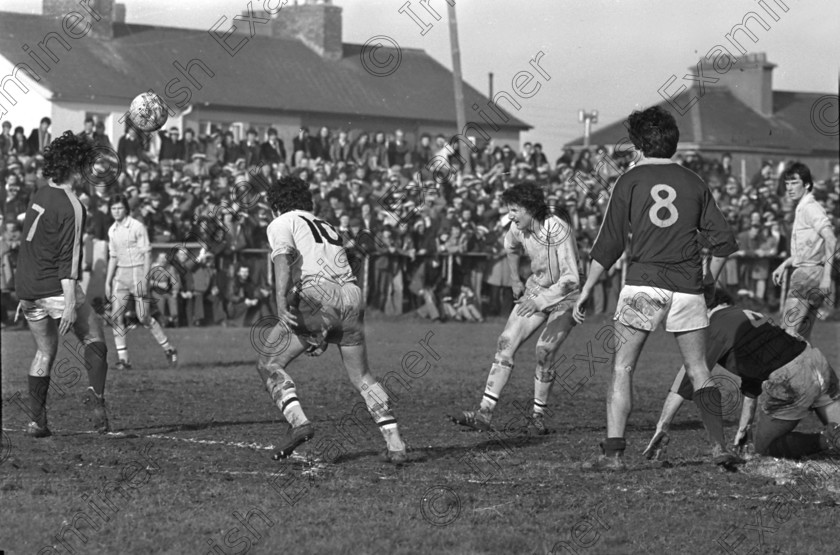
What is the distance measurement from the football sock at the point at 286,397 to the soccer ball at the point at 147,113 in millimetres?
8116

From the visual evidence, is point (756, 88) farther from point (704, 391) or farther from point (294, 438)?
point (294, 438)

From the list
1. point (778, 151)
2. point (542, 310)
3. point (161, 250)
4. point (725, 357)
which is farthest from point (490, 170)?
point (778, 151)

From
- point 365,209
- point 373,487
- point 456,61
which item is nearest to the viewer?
point 373,487

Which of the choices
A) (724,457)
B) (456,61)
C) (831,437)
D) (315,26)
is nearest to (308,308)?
(724,457)

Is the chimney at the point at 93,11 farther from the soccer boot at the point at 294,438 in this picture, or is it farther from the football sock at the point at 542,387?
the soccer boot at the point at 294,438

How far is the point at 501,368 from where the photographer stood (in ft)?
32.4

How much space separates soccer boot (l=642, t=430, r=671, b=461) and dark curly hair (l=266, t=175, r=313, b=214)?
274cm

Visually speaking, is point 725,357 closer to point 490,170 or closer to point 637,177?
point 637,177

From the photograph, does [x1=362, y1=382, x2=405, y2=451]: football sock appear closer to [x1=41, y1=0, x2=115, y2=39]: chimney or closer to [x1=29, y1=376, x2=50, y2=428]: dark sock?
[x1=29, y1=376, x2=50, y2=428]: dark sock

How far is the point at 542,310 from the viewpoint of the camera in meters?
10.1

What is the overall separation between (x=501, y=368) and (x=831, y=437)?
103 inches

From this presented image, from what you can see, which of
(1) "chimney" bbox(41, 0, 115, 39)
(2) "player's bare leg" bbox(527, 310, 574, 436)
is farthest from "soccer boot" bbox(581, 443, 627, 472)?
(1) "chimney" bbox(41, 0, 115, 39)

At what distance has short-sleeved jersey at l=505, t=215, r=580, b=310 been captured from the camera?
1004 centimetres

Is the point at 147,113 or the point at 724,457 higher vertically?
the point at 147,113
